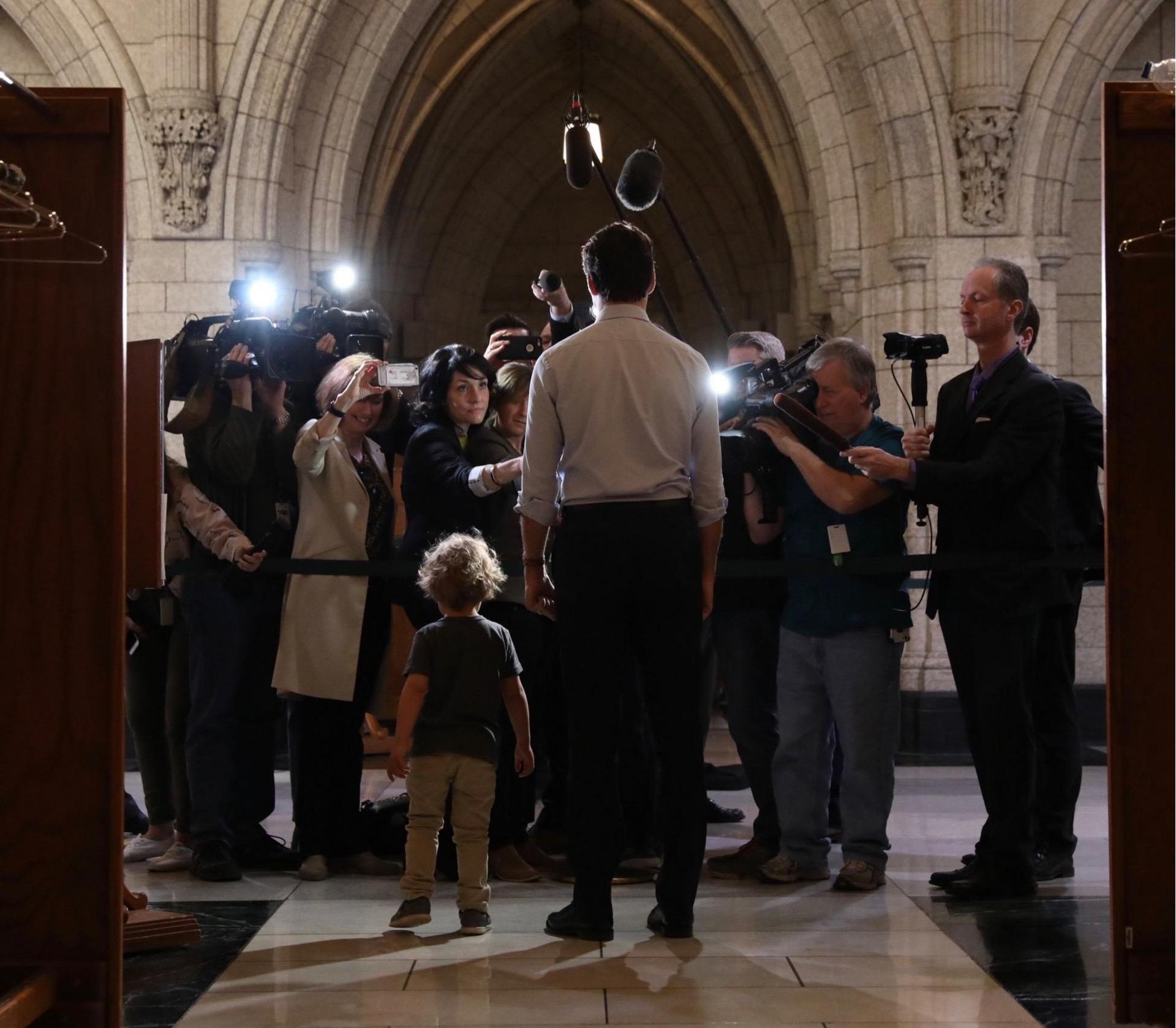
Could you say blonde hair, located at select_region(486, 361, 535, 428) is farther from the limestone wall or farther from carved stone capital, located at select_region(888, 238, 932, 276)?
carved stone capital, located at select_region(888, 238, 932, 276)

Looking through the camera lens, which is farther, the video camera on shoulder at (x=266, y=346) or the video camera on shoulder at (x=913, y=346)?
the video camera on shoulder at (x=266, y=346)

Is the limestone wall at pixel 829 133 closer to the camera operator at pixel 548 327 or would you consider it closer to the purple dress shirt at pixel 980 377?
the camera operator at pixel 548 327

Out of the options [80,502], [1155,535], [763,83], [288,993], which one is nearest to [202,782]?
[288,993]

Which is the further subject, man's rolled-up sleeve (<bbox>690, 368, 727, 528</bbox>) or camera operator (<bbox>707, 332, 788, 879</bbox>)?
camera operator (<bbox>707, 332, 788, 879</bbox>)

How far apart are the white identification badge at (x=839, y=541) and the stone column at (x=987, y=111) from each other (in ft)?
14.3

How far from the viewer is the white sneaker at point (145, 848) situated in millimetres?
4926

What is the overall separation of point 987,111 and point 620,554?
5.38 meters

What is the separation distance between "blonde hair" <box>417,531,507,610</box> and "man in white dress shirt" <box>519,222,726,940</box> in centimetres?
24

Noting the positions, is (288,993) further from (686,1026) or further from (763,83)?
(763,83)

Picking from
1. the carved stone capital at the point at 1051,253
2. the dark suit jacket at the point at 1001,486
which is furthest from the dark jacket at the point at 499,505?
the carved stone capital at the point at 1051,253

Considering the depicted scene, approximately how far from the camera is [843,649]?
4402 millimetres

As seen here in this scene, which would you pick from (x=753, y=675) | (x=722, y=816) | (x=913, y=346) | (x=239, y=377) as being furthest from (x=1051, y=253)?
(x=239, y=377)

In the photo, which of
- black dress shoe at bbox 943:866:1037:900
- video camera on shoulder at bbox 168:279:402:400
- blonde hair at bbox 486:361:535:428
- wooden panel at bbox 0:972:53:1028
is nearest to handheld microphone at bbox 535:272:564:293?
blonde hair at bbox 486:361:535:428

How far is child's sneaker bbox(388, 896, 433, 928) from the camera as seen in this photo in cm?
391
